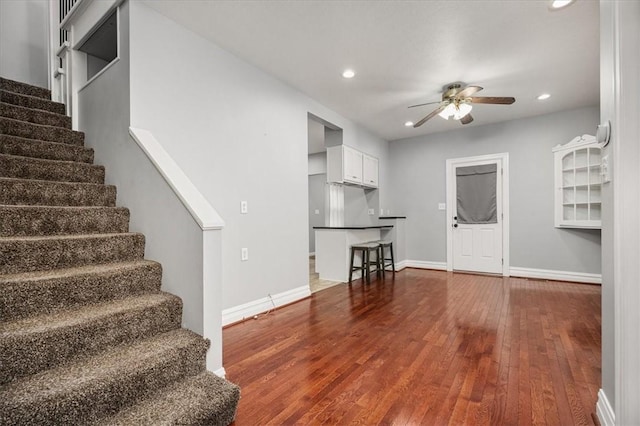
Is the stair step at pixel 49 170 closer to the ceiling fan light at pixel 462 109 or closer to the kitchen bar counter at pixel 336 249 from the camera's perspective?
the kitchen bar counter at pixel 336 249

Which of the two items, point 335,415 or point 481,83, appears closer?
point 335,415

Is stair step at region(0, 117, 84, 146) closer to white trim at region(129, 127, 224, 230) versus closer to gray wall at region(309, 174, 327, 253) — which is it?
white trim at region(129, 127, 224, 230)

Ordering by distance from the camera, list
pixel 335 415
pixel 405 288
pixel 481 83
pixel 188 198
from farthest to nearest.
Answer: pixel 405 288 < pixel 481 83 < pixel 188 198 < pixel 335 415

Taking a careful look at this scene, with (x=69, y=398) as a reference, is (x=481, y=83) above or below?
above

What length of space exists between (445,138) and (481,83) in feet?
6.92

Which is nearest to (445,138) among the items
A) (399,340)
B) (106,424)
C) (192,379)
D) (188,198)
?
(399,340)

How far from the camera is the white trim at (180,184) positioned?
73.7 inches

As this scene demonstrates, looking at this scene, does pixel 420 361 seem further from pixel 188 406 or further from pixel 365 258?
pixel 365 258

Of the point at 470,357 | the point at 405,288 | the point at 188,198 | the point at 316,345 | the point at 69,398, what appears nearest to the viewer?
the point at 69,398

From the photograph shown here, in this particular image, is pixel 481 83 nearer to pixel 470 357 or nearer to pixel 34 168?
pixel 470 357

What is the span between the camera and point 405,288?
4.45m

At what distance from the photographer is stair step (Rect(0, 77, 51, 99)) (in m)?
3.19

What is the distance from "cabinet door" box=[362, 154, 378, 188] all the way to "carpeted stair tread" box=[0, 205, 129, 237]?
403 centimetres

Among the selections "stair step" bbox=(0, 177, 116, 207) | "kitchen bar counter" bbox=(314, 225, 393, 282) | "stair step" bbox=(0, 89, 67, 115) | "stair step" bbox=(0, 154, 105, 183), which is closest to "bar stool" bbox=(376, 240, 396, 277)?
"kitchen bar counter" bbox=(314, 225, 393, 282)
